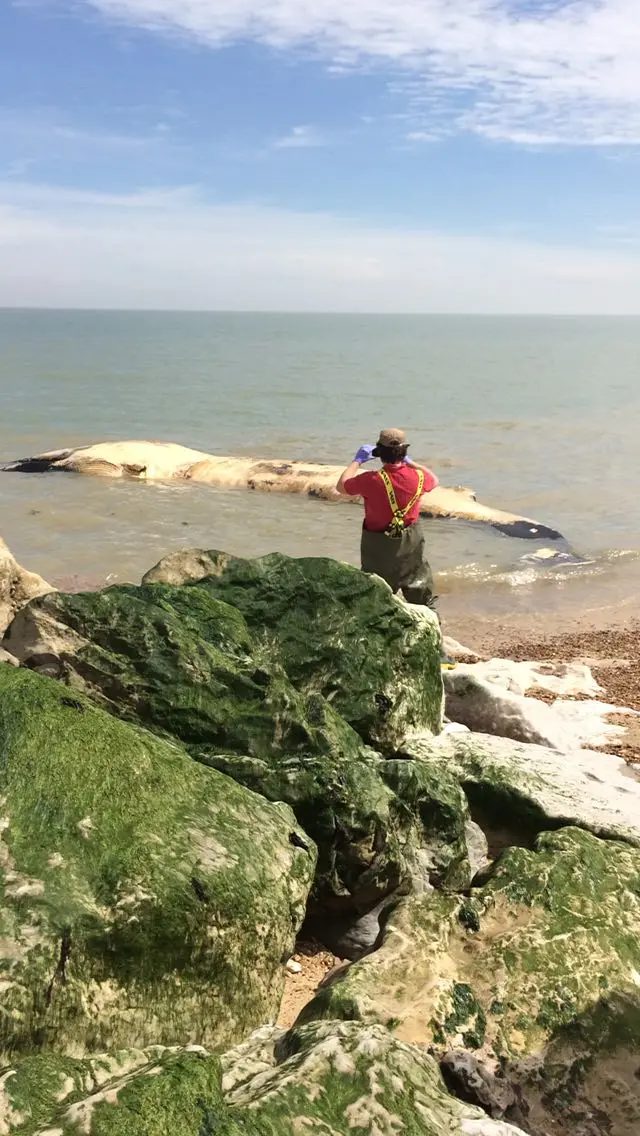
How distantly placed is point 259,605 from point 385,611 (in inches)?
36.5

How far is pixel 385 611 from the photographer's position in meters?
6.73

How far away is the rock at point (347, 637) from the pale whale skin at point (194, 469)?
1438 centimetres

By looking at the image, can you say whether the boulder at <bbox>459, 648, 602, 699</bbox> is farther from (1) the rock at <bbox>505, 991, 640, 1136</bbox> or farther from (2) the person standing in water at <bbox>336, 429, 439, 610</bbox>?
(1) the rock at <bbox>505, 991, 640, 1136</bbox>

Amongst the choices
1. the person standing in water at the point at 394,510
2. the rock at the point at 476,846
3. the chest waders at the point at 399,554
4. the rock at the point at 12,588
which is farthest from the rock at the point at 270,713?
the chest waders at the point at 399,554

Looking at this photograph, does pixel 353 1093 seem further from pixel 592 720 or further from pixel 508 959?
pixel 592 720

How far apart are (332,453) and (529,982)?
28.1 m

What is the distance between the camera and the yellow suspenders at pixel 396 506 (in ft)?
28.9

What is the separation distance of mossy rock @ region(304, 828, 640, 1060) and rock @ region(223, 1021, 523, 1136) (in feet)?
1.60

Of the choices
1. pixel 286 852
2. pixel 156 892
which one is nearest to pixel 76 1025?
pixel 156 892

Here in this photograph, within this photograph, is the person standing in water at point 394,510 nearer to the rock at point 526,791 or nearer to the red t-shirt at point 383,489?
the red t-shirt at point 383,489

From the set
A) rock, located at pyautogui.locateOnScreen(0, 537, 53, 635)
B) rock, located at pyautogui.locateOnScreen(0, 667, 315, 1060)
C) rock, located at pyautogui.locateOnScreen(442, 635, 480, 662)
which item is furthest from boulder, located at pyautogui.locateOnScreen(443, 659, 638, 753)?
rock, located at pyautogui.locateOnScreen(0, 537, 53, 635)

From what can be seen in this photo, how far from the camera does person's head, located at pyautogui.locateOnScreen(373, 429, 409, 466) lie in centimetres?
838

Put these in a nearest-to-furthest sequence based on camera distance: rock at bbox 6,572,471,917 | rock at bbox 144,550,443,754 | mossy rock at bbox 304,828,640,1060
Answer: mossy rock at bbox 304,828,640,1060
rock at bbox 6,572,471,917
rock at bbox 144,550,443,754

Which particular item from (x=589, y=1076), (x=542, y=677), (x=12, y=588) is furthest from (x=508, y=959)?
(x=542, y=677)
